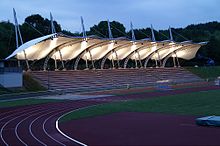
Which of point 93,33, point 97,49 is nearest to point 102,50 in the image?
point 97,49

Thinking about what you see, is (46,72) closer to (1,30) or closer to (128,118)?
(1,30)

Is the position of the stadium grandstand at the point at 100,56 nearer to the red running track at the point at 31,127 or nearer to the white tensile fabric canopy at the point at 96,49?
the white tensile fabric canopy at the point at 96,49

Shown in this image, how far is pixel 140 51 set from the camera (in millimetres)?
83312

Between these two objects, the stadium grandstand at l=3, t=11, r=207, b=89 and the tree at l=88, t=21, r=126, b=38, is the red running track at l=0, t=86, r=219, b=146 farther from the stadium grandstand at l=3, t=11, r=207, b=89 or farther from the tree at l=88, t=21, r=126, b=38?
the tree at l=88, t=21, r=126, b=38

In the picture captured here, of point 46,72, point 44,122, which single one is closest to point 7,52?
point 46,72

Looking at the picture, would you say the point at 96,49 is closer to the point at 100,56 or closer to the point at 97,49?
the point at 97,49

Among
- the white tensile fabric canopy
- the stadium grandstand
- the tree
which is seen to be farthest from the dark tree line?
the white tensile fabric canopy

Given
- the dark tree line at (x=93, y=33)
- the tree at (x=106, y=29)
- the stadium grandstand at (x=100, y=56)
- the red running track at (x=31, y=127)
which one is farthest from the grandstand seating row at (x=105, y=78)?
the tree at (x=106, y=29)

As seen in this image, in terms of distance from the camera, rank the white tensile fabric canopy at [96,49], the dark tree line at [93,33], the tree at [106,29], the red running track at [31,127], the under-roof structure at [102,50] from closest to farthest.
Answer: the red running track at [31,127] < the white tensile fabric canopy at [96,49] < the under-roof structure at [102,50] < the dark tree line at [93,33] < the tree at [106,29]

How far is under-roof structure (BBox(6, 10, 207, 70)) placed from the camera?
189 feet

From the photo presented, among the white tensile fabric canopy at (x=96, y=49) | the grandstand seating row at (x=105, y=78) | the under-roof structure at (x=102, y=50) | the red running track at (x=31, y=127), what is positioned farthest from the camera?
the under-roof structure at (x=102, y=50)

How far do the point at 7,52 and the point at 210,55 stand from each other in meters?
58.4

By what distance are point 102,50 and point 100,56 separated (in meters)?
3.45

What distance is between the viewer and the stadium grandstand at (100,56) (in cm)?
5694
